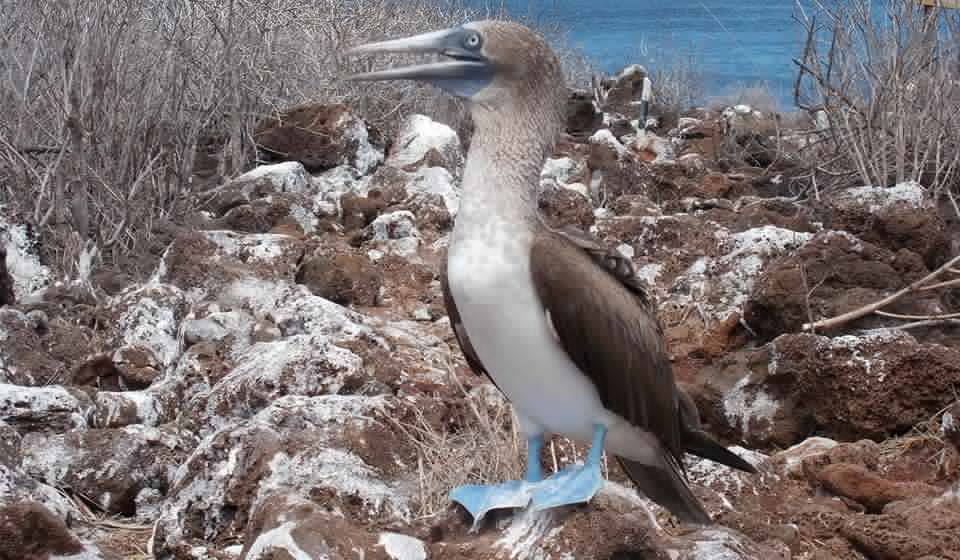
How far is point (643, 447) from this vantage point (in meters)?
2.67

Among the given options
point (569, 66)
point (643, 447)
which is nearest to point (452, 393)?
point (643, 447)

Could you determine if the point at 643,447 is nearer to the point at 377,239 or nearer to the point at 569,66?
the point at 377,239

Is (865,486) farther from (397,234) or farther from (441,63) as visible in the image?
(397,234)

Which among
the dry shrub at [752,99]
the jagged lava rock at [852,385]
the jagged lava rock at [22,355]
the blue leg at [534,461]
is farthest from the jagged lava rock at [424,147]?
the dry shrub at [752,99]

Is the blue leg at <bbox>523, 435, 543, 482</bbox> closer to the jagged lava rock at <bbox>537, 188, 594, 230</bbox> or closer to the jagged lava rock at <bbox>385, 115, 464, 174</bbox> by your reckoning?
the jagged lava rock at <bbox>537, 188, 594, 230</bbox>

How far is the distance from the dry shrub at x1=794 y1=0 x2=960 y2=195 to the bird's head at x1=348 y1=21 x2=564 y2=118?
13.7ft

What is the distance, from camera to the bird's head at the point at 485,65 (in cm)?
242

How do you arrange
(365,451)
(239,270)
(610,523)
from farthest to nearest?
1. (239,270)
2. (365,451)
3. (610,523)

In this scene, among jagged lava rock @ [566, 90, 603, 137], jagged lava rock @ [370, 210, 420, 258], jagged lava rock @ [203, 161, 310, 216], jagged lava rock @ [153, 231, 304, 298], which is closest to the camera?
jagged lava rock @ [153, 231, 304, 298]

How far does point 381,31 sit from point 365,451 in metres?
8.54

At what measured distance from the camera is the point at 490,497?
2402mm

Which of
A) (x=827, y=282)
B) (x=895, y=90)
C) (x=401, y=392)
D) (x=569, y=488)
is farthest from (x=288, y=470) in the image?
(x=895, y=90)

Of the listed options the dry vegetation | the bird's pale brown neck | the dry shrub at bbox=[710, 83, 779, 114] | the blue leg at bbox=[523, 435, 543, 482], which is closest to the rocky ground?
the blue leg at bbox=[523, 435, 543, 482]

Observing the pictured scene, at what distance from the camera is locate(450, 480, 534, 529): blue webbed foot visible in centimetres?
237
